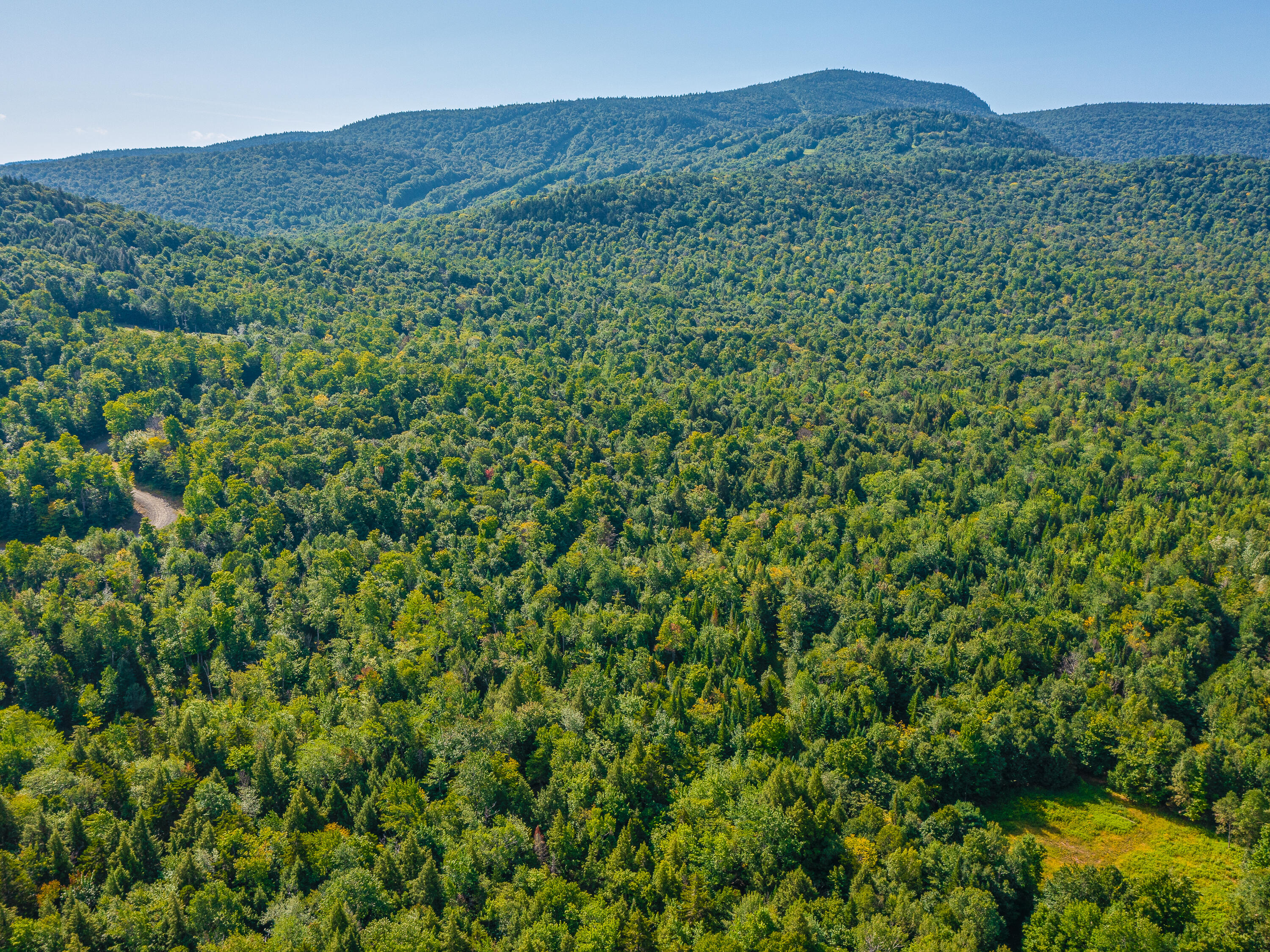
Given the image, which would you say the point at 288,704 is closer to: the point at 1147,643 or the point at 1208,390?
the point at 1147,643

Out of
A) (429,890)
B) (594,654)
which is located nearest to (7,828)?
(429,890)

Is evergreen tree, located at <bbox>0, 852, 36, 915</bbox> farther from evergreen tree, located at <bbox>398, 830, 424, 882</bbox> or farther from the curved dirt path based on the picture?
the curved dirt path

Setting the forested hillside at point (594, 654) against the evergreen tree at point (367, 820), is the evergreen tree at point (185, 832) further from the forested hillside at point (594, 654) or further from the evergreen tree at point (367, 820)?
the evergreen tree at point (367, 820)

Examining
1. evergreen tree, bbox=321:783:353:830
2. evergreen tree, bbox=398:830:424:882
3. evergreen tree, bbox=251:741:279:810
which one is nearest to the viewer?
evergreen tree, bbox=398:830:424:882

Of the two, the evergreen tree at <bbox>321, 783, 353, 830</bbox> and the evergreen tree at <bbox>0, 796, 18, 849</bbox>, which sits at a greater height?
the evergreen tree at <bbox>0, 796, 18, 849</bbox>

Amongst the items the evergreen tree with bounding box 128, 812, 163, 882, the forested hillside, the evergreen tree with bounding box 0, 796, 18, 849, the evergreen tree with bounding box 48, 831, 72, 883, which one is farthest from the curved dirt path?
the evergreen tree with bounding box 128, 812, 163, 882

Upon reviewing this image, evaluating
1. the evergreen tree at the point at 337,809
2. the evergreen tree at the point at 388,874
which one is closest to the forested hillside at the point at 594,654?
the evergreen tree at the point at 388,874

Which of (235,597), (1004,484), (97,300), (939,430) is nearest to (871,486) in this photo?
(1004,484)
